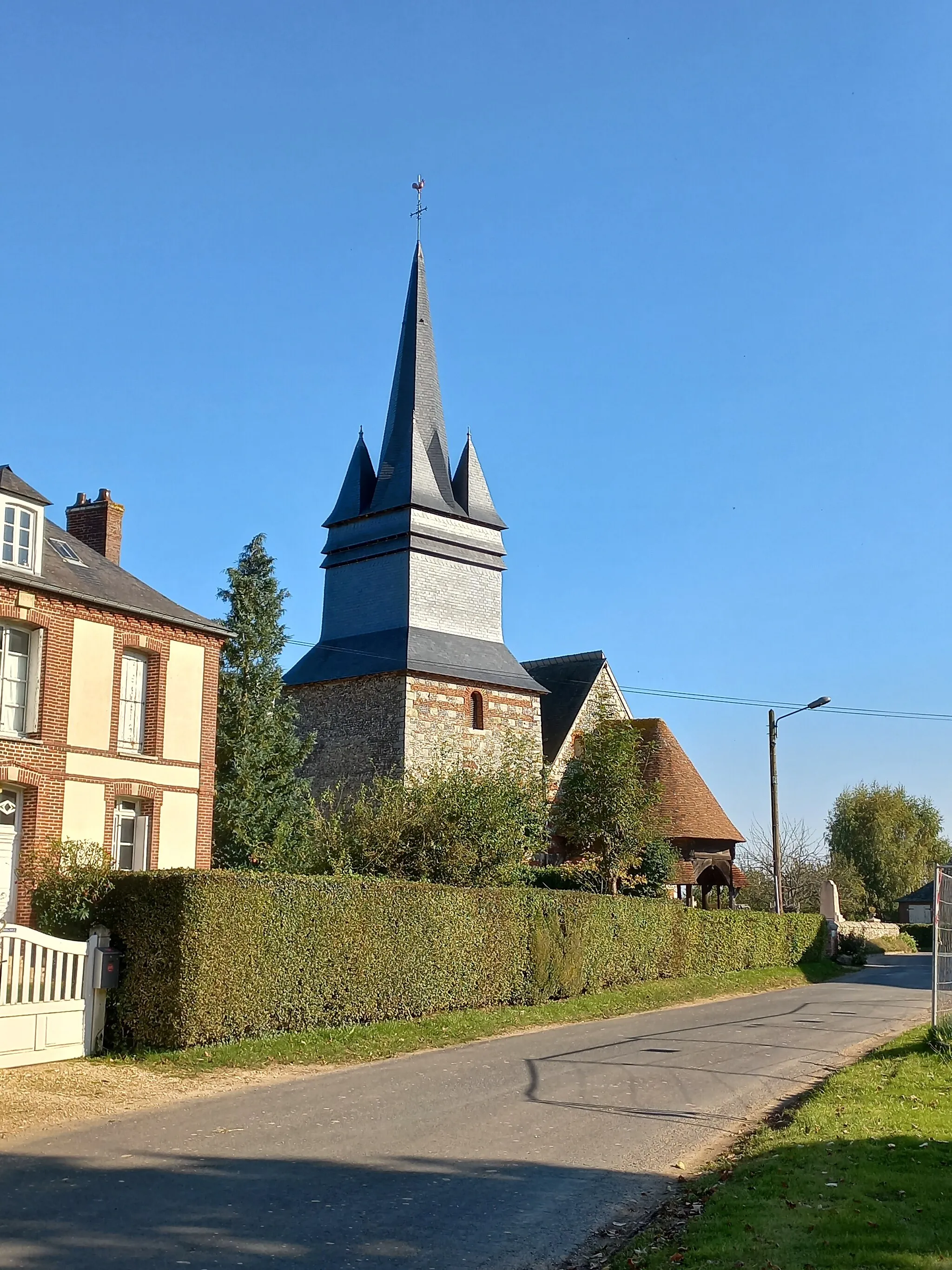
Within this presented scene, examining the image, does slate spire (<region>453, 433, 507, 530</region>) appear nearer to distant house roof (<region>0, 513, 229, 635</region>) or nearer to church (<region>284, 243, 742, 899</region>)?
church (<region>284, 243, 742, 899</region>)

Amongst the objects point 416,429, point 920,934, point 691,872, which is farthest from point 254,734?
point 920,934

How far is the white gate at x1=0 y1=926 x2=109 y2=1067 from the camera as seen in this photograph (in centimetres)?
1190

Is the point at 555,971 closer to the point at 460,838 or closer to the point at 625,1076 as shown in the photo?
the point at 460,838

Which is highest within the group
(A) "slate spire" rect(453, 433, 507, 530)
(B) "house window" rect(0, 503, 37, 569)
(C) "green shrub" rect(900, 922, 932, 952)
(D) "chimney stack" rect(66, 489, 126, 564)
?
(A) "slate spire" rect(453, 433, 507, 530)

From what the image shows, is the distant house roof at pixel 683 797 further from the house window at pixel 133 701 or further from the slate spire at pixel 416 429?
the house window at pixel 133 701

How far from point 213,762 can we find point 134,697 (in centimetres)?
197

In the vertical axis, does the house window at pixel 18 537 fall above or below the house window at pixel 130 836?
above

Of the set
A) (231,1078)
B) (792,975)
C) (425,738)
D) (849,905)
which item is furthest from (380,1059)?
(849,905)

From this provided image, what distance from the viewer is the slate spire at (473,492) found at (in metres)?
39.8

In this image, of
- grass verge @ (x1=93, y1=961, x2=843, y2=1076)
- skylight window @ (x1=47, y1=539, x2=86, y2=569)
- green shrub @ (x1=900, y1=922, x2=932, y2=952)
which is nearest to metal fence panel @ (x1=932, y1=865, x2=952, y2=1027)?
grass verge @ (x1=93, y1=961, x2=843, y2=1076)

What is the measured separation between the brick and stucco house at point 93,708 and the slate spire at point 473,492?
1881cm

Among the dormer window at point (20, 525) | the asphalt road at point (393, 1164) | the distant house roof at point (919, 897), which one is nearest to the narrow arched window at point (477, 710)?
the dormer window at point (20, 525)

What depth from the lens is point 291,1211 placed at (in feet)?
23.1

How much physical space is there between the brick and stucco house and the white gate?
12.2ft
